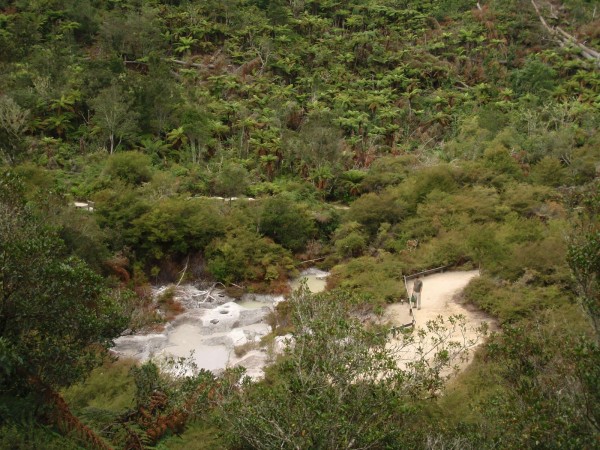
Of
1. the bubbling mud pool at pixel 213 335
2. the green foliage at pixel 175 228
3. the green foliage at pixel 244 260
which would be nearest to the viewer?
the bubbling mud pool at pixel 213 335

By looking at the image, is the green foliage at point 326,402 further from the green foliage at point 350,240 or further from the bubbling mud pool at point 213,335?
the green foliage at point 350,240

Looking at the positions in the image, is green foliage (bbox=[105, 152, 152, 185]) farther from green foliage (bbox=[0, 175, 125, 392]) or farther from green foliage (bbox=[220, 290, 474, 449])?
green foliage (bbox=[220, 290, 474, 449])

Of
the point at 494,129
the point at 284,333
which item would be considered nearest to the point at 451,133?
the point at 494,129

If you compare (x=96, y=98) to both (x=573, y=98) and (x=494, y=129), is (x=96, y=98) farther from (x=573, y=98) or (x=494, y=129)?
(x=573, y=98)

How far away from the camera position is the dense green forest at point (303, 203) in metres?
7.18

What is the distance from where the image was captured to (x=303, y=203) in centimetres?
2297

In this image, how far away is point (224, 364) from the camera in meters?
14.8

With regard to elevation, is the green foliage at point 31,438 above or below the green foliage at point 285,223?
above

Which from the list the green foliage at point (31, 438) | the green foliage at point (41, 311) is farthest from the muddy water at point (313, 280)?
the green foliage at point (41, 311)

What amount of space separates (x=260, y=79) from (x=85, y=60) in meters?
10.1

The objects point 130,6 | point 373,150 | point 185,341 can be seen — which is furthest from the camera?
point 130,6

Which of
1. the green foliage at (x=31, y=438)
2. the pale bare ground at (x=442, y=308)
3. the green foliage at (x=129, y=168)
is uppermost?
the green foliage at (x=31, y=438)

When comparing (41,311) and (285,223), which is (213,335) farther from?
(41,311)

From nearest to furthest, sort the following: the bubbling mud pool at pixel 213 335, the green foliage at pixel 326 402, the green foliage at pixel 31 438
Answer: the green foliage at pixel 326 402 → the green foliage at pixel 31 438 → the bubbling mud pool at pixel 213 335
